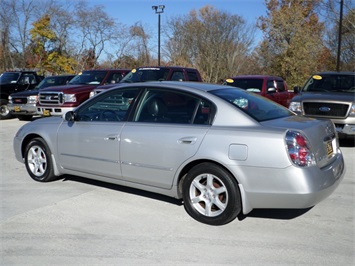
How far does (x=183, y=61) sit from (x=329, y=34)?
50.7 feet

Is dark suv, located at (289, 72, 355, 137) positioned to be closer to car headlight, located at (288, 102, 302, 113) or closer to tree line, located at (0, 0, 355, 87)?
car headlight, located at (288, 102, 302, 113)

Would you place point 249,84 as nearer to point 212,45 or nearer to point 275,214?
point 275,214

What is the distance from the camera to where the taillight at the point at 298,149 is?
3811 millimetres

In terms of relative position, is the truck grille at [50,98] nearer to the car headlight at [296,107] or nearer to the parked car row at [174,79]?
the parked car row at [174,79]

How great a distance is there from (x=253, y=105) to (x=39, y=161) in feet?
11.0

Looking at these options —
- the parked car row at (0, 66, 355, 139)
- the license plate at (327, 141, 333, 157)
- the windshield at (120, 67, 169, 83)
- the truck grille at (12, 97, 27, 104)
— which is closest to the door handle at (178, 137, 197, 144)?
the license plate at (327, 141, 333, 157)

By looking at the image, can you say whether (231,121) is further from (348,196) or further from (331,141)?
(348,196)

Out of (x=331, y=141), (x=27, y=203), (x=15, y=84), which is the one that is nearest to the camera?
(x=331, y=141)

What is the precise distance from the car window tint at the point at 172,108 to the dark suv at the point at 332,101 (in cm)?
488

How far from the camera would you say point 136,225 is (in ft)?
13.9

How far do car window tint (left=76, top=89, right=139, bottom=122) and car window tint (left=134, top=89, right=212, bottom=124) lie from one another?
228mm

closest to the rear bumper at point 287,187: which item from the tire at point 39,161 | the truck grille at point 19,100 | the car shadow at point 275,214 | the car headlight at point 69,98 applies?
the car shadow at point 275,214

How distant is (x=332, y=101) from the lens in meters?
8.35

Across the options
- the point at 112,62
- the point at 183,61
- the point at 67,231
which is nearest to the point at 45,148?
the point at 67,231
